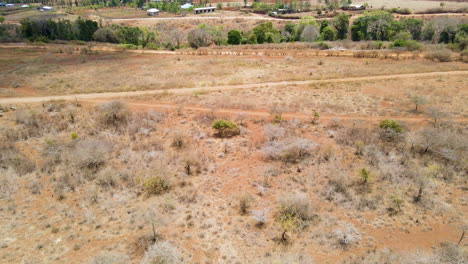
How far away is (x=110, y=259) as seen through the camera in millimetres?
10836

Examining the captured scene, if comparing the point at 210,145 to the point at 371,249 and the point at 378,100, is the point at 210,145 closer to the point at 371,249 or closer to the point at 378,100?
the point at 371,249

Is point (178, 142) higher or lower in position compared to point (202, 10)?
lower

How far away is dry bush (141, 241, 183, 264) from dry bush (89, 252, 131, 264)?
710 mm

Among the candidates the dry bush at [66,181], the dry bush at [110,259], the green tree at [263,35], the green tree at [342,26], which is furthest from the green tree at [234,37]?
the dry bush at [110,259]

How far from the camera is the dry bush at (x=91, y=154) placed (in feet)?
56.8

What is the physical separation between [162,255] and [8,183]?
11.2 metres

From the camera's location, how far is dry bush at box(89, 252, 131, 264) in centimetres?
1074

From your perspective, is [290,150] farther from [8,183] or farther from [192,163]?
[8,183]

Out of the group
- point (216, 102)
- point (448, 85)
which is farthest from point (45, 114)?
point (448, 85)

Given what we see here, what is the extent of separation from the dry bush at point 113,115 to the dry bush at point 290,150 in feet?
40.9

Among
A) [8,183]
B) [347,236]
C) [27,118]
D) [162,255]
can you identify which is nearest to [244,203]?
[162,255]

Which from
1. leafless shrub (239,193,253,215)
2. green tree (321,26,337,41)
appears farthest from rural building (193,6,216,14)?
leafless shrub (239,193,253,215)

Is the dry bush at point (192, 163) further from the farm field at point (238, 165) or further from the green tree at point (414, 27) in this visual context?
the green tree at point (414, 27)

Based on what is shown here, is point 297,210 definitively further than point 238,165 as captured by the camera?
No
